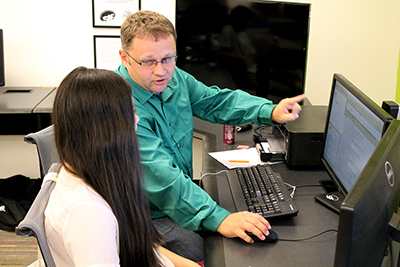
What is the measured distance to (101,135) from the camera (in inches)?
34.9

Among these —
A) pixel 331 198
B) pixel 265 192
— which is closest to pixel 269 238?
pixel 265 192

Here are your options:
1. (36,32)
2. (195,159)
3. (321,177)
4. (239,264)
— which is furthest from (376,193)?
(36,32)

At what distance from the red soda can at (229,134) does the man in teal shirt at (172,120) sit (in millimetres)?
182

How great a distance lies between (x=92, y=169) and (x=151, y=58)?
56 cm

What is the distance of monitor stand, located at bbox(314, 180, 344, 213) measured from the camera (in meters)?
1.31

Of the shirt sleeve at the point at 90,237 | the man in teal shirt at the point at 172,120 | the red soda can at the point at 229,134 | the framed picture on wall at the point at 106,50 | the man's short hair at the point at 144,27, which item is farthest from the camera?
the framed picture on wall at the point at 106,50

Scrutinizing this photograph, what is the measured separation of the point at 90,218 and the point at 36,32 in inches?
87.3

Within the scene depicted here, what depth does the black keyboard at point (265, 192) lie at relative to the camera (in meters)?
1.21

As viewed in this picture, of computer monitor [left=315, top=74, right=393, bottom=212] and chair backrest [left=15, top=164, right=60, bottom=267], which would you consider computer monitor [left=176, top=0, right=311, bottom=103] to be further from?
chair backrest [left=15, top=164, right=60, bottom=267]

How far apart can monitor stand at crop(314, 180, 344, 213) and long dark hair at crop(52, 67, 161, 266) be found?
0.69m

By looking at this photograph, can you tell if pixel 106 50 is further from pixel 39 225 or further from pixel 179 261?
pixel 39 225


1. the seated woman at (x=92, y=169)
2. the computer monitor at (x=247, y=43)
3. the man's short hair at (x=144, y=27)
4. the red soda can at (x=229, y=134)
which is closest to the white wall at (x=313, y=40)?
the computer monitor at (x=247, y=43)

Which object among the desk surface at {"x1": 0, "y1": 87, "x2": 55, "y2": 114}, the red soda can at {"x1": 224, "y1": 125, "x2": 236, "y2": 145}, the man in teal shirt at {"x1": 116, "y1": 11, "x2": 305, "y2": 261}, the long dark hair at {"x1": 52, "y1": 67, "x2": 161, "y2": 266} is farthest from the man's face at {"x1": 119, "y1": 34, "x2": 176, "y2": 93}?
the desk surface at {"x1": 0, "y1": 87, "x2": 55, "y2": 114}

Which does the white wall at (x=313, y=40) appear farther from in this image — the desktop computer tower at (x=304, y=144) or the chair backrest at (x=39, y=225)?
the chair backrest at (x=39, y=225)
